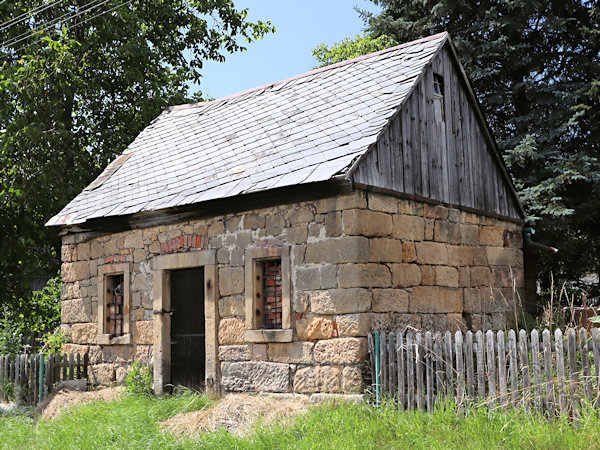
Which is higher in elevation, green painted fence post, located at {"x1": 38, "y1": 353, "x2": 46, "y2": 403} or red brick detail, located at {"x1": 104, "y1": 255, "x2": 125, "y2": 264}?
red brick detail, located at {"x1": 104, "y1": 255, "x2": 125, "y2": 264}

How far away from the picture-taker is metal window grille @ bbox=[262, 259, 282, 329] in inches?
328

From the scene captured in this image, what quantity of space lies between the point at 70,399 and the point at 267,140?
4.78 meters

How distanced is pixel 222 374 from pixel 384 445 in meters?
3.18

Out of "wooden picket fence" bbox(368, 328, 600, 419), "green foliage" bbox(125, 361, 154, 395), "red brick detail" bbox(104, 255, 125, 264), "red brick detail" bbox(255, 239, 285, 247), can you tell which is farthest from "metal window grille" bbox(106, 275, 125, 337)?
"wooden picket fence" bbox(368, 328, 600, 419)

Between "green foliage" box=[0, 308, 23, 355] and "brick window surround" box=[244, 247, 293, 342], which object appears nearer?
"brick window surround" box=[244, 247, 293, 342]

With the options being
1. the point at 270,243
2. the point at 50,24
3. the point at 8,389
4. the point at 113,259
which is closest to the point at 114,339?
the point at 113,259

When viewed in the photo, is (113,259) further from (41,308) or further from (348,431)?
(41,308)

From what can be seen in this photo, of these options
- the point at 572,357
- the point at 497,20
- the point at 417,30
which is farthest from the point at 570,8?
the point at 572,357

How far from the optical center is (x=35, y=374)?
11.0 meters

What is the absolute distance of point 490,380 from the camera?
6.55 meters

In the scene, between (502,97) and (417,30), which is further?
(417,30)

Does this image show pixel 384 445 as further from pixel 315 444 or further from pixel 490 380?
pixel 490 380

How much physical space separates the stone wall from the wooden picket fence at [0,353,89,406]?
1.35 feet

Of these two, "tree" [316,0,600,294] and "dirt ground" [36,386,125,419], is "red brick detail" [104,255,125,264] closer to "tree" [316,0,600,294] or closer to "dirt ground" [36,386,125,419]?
"dirt ground" [36,386,125,419]
